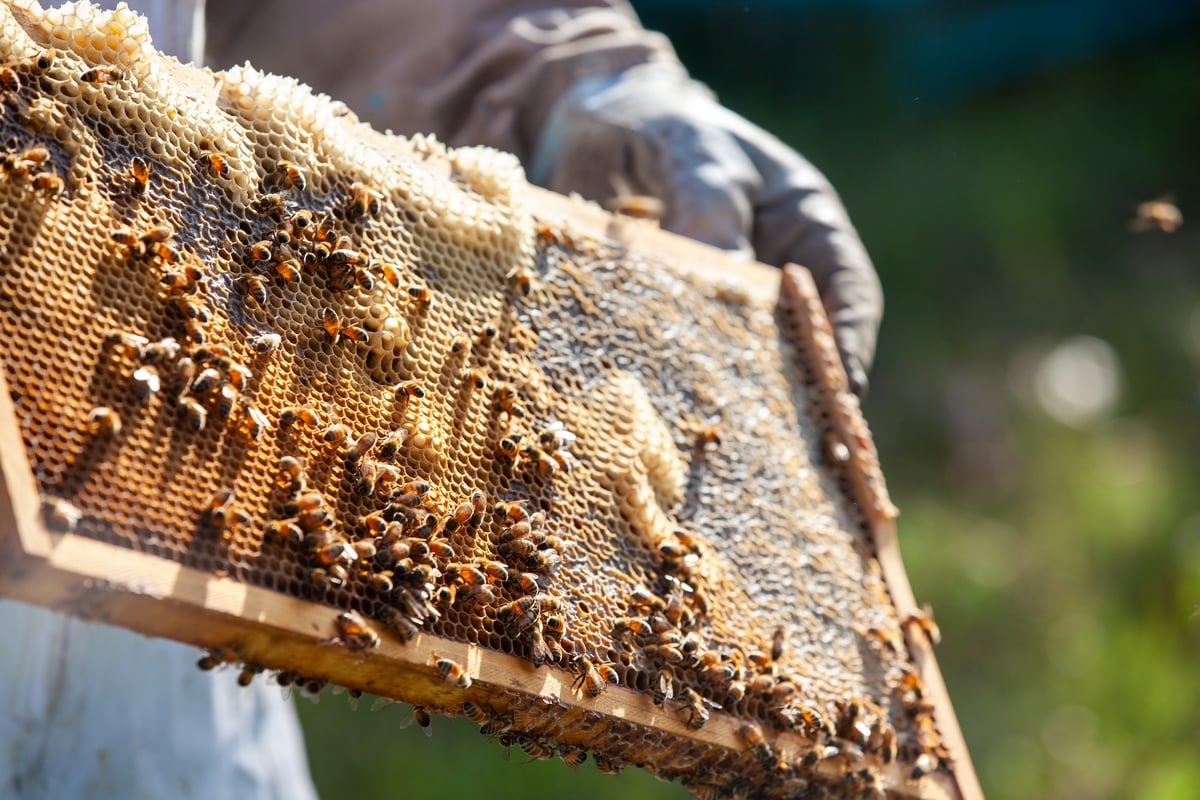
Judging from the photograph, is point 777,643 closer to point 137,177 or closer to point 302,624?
point 302,624

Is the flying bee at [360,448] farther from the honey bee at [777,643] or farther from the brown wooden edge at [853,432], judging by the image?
the brown wooden edge at [853,432]

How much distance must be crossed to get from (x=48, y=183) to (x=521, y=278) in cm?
94

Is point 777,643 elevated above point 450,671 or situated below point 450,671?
below

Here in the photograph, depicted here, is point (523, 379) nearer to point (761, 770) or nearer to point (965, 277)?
point (761, 770)

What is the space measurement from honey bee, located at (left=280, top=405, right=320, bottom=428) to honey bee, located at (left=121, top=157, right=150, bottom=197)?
413 millimetres

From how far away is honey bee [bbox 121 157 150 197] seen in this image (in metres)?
1.97

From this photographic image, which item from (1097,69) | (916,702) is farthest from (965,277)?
(916,702)

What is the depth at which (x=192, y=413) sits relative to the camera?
6.14 feet

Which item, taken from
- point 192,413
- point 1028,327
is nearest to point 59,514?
point 192,413

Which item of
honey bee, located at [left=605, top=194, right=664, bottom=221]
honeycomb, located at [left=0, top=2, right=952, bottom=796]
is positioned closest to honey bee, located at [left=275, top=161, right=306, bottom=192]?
honeycomb, located at [left=0, top=2, right=952, bottom=796]

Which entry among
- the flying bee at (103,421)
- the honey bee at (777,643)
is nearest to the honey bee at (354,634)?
the flying bee at (103,421)

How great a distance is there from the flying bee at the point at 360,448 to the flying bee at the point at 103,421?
40 cm

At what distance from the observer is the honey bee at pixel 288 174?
216 centimetres

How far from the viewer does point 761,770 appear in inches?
96.7
